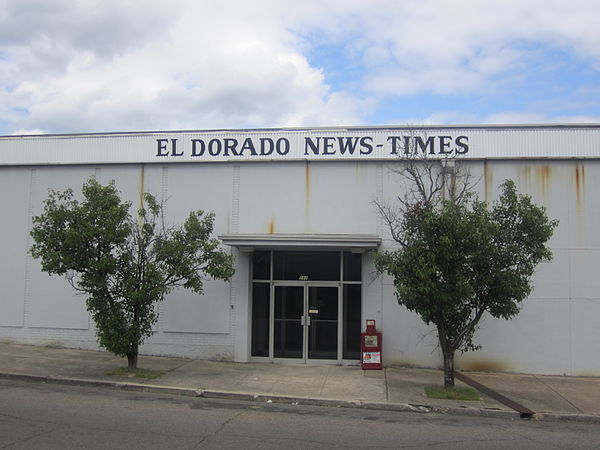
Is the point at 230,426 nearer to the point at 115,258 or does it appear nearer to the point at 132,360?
the point at 132,360

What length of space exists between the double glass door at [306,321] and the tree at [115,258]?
305cm

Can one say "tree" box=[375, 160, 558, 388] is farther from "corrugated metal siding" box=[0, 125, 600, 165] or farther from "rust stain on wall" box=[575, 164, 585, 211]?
"rust stain on wall" box=[575, 164, 585, 211]

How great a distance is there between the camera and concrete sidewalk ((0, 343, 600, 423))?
33.9 feet

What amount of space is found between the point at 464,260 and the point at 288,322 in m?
5.95

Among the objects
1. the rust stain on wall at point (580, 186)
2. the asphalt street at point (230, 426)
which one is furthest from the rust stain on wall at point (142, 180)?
the rust stain on wall at point (580, 186)

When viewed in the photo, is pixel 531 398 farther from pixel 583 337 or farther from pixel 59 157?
pixel 59 157

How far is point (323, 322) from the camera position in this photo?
14914 millimetres

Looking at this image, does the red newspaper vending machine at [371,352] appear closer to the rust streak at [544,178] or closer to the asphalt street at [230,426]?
the asphalt street at [230,426]

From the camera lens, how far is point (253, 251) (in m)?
15.1

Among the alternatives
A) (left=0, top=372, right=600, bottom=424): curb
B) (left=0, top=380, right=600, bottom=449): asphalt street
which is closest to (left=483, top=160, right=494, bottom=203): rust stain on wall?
(left=0, top=372, right=600, bottom=424): curb

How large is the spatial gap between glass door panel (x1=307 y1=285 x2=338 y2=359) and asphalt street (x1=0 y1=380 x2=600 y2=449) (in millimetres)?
4685

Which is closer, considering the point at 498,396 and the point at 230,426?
the point at 230,426

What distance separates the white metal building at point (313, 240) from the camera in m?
14.2

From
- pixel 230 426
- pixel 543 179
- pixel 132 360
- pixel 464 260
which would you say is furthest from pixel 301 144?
pixel 230 426
